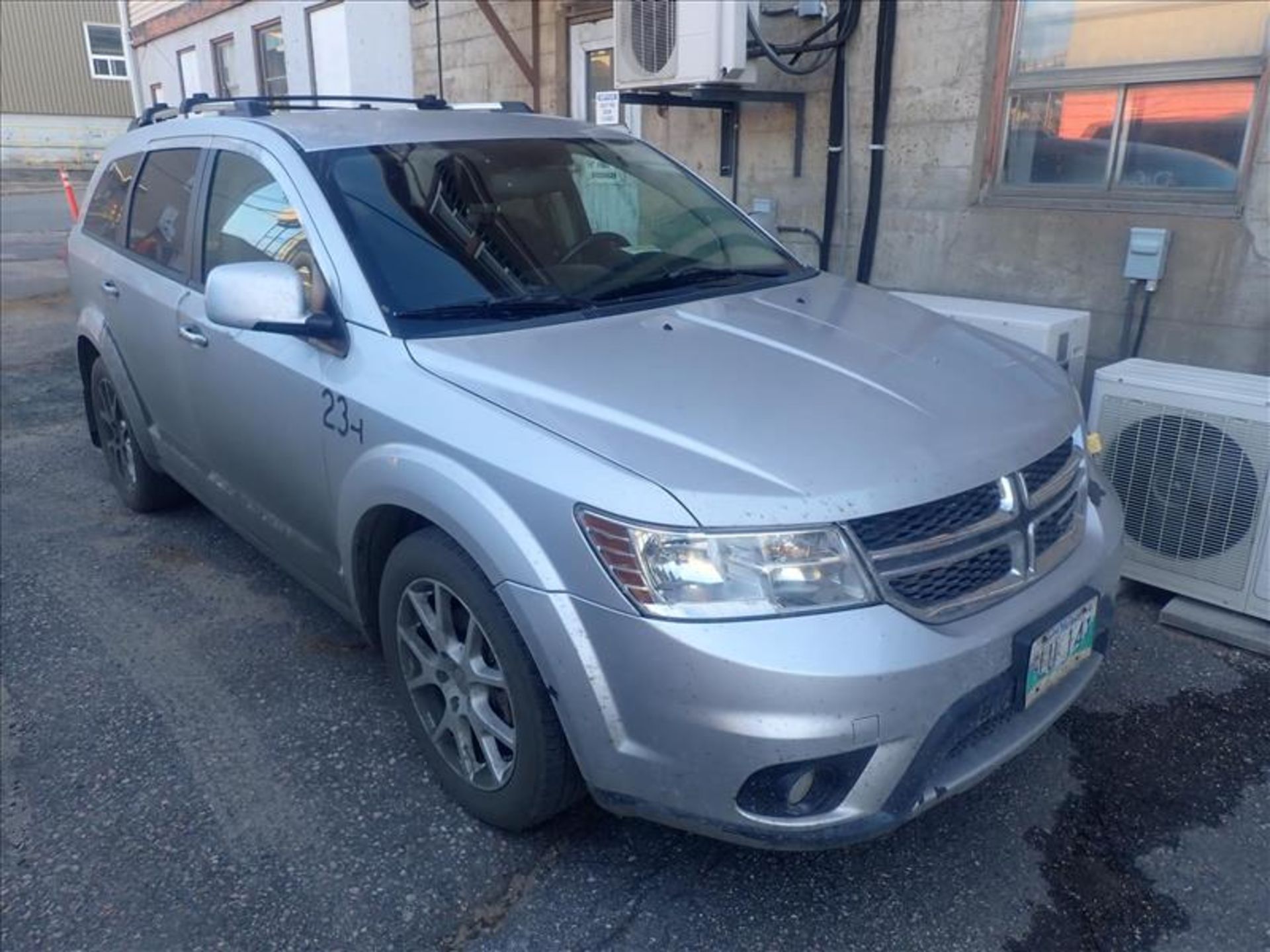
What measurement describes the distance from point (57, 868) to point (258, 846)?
0.49 metres

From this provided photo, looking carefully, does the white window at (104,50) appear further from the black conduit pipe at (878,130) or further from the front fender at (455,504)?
the front fender at (455,504)

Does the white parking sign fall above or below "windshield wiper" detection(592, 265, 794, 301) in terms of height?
above

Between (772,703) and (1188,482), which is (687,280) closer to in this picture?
(772,703)

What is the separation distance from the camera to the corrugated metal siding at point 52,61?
32.5 metres

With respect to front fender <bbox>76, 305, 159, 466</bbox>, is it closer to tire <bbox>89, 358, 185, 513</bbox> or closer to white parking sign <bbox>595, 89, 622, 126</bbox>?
tire <bbox>89, 358, 185, 513</bbox>

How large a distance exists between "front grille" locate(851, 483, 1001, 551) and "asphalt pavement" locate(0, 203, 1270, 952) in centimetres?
93

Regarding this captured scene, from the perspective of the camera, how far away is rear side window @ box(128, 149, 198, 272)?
3893 mm

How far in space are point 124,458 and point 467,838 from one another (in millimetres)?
3125

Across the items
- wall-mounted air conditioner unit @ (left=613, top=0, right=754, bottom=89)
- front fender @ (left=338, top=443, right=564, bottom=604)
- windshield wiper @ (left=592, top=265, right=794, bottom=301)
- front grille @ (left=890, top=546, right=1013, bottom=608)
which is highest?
wall-mounted air conditioner unit @ (left=613, top=0, right=754, bottom=89)

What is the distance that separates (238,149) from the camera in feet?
11.6

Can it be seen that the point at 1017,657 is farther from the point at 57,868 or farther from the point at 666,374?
the point at 57,868

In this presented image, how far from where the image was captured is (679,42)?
5910mm

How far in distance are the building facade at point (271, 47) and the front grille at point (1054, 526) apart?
30.5 ft

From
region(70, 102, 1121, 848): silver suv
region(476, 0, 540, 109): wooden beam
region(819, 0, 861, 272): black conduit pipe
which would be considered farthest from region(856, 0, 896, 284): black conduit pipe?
region(476, 0, 540, 109): wooden beam
